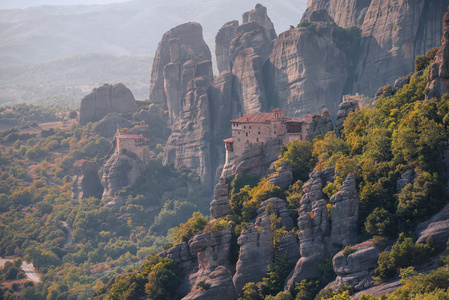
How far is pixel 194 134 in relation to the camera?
161000 mm

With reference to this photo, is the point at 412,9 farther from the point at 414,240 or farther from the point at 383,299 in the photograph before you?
the point at 383,299

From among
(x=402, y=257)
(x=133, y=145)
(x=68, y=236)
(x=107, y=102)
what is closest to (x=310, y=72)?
(x=133, y=145)

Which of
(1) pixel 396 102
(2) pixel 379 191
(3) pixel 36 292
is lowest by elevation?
(3) pixel 36 292

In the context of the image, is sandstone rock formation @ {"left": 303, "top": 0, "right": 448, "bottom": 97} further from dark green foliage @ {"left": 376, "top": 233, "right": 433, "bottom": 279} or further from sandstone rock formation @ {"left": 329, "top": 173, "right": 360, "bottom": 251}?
dark green foliage @ {"left": 376, "top": 233, "right": 433, "bottom": 279}

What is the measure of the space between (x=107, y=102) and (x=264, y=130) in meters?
98.7

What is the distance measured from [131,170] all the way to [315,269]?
9033 cm

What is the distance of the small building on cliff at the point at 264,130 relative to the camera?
91.3 m

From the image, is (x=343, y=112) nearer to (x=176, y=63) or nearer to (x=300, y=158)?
(x=300, y=158)

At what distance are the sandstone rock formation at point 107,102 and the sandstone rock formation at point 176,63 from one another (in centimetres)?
914

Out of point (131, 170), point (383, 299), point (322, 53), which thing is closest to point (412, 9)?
point (322, 53)

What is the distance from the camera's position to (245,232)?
70.8 metres

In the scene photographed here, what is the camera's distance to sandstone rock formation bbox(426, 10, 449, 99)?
66.1 meters

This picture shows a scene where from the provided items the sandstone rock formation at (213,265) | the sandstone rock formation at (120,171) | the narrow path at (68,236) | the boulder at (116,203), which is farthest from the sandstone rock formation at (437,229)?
the sandstone rock formation at (120,171)

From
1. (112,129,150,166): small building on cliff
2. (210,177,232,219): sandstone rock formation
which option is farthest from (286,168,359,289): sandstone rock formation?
(112,129,150,166): small building on cliff
